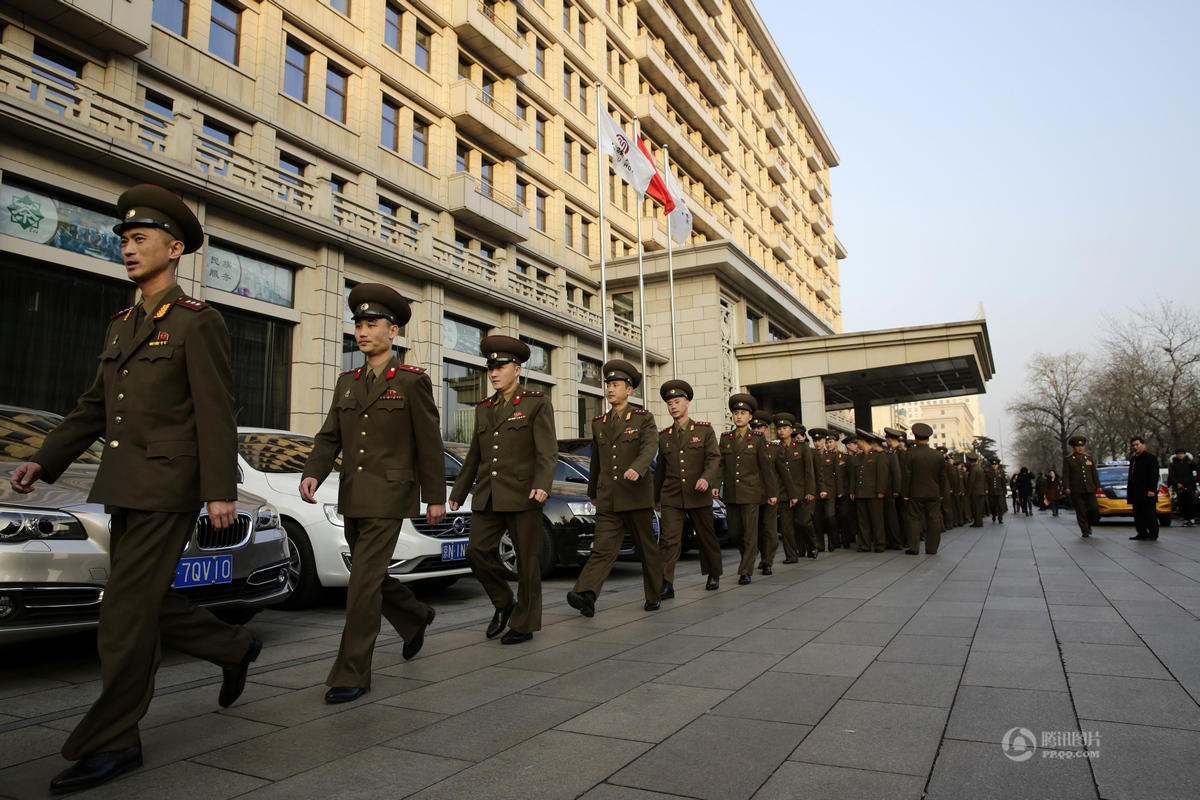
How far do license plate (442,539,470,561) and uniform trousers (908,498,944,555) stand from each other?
8025 millimetres

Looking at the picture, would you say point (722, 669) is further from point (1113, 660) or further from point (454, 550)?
point (454, 550)

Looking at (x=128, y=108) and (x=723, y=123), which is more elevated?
(x=723, y=123)

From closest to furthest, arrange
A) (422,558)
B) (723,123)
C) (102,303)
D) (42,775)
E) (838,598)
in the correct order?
(42,775) < (422,558) < (838,598) < (102,303) < (723,123)

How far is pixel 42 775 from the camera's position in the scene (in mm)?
2750

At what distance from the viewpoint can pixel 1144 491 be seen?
46.5 ft

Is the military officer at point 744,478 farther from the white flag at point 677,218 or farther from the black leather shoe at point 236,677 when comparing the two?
the white flag at point 677,218

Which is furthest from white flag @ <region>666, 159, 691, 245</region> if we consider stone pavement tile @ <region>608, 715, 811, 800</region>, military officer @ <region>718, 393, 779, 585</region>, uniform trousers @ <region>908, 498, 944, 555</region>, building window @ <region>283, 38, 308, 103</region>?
stone pavement tile @ <region>608, 715, 811, 800</region>

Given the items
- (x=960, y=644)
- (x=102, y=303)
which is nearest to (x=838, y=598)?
(x=960, y=644)

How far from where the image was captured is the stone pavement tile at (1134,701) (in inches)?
126

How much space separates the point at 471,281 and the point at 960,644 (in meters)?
17.5

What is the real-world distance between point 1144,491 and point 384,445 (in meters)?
15.1

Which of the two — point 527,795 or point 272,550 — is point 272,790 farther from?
point 272,550

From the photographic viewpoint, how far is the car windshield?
4.78m

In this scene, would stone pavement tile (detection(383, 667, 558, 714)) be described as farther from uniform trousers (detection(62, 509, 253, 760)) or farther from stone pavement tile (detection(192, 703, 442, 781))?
uniform trousers (detection(62, 509, 253, 760))
